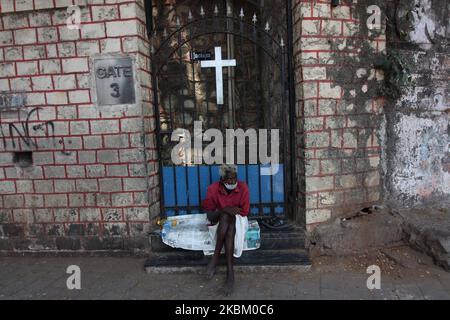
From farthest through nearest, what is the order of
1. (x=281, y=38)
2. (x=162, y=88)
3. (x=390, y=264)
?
(x=162, y=88) → (x=281, y=38) → (x=390, y=264)

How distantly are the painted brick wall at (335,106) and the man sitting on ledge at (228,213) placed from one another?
2.40 feet

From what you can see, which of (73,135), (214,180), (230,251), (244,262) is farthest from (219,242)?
(73,135)

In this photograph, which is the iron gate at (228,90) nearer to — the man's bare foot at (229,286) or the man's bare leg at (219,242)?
the man's bare leg at (219,242)

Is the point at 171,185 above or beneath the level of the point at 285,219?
above

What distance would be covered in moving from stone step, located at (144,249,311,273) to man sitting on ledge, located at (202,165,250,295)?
153mm

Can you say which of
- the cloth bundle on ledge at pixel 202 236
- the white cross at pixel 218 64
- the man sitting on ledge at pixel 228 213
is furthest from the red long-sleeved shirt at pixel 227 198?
the white cross at pixel 218 64

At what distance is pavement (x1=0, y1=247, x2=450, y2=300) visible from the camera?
3121mm

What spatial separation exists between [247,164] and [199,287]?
1.49 m

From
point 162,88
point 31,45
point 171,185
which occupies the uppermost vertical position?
point 31,45

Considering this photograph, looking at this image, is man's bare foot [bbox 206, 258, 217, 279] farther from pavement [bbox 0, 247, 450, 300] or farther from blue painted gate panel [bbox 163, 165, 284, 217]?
blue painted gate panel [bbox 163, 165, 284, 217]

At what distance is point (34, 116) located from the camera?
154 inches

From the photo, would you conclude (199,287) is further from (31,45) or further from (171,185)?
(31,45)

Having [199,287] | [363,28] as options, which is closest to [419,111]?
[363,28]

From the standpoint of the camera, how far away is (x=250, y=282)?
335 centimetres
